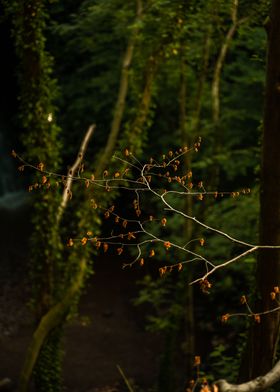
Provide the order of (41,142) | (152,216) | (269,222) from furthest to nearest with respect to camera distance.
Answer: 1. (41,142)
2. (269,222)
3. (152,216)

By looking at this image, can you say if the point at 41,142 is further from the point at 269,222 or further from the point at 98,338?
the point at 98,338

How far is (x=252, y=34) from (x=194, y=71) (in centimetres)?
416

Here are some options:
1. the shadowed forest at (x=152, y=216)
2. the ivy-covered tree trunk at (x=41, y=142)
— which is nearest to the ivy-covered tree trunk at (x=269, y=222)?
the shadowed forest at (x=152, y=216)

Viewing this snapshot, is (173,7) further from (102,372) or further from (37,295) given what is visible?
(102,372)

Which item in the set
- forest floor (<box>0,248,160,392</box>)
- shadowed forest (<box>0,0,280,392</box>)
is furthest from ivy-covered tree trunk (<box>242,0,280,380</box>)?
forest floor (<box>0,248,160,392</box>)

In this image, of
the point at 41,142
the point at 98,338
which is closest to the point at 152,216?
the point at 41,142

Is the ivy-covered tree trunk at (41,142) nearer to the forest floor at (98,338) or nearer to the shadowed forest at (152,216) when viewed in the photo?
the shadowed forest at (152,216)

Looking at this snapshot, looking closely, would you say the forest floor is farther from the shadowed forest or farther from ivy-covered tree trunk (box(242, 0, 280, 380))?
ivy-covered tree trunk (box(242, 0, 280, 380))

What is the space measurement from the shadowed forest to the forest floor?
0.05 m

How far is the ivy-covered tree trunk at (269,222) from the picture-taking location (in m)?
5.10

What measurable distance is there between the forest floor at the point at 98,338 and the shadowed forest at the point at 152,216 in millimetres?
47

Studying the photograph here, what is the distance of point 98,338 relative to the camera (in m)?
14.8

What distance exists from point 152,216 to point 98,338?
33.0ft

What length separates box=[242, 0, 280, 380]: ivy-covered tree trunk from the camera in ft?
16.7
